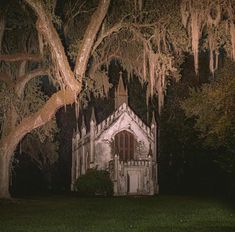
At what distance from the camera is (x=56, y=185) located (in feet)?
171

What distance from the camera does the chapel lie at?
131 ft

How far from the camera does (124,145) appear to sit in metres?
42.2

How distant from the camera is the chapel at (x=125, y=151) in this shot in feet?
131

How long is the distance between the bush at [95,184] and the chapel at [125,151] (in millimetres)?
2359

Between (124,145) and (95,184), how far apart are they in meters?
6.72

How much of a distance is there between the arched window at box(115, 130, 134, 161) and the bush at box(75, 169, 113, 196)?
482cm

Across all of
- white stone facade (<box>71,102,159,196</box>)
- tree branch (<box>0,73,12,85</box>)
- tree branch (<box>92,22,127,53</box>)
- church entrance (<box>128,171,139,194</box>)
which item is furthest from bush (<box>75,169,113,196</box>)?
tree branch (<box>92,22,127,53</box>)

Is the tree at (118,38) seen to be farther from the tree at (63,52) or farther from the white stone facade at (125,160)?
the white stone facade at (125,160)

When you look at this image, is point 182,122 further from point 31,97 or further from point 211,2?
point 211,2

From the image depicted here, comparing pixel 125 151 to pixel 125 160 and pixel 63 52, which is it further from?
pixel 63 52

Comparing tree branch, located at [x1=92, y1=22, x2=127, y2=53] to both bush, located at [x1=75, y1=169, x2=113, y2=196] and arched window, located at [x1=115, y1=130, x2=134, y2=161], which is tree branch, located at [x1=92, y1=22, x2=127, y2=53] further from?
arched window, located at [x1=115, y1=130, x2=134, y2=161]

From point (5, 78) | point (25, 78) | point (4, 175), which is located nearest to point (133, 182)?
point (4, 175)

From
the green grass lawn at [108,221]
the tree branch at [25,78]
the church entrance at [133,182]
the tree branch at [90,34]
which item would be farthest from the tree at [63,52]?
the church entrance at [133,182]

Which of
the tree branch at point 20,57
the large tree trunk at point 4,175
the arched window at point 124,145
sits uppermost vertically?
the tree branch at point 20,57
